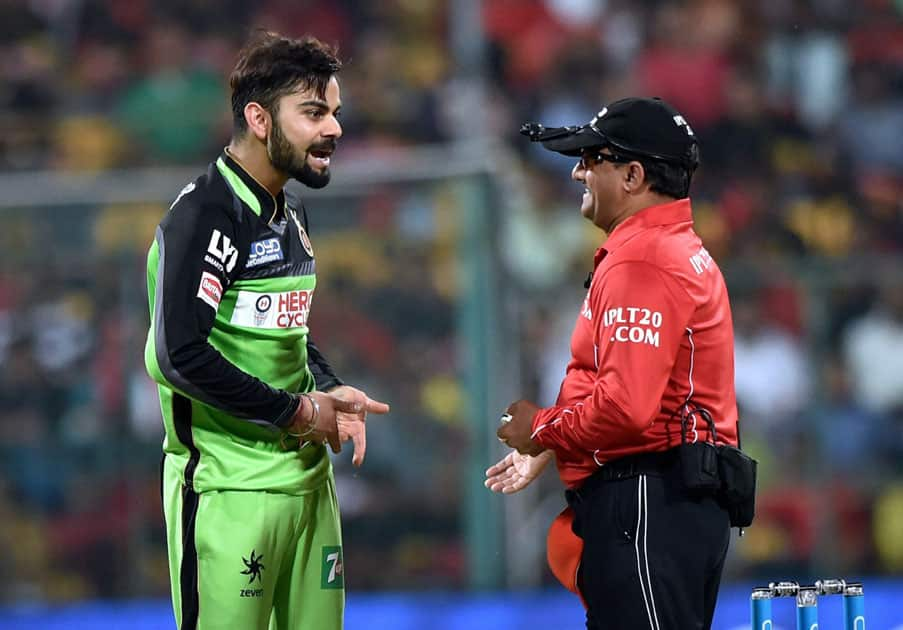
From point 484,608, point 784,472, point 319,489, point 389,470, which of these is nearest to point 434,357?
point 389,470

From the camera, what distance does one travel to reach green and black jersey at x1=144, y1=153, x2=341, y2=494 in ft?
12.4

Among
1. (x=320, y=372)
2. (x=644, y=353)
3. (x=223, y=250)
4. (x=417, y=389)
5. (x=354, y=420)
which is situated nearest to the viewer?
(x=644, y=353)

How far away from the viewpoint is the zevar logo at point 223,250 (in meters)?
3.82

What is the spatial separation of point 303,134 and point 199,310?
568 mm

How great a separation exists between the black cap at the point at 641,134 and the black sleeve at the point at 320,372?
37.7 inches

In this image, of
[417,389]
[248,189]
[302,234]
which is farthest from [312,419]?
[417,389]

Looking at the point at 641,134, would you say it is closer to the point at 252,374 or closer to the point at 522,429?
the point at 522,429

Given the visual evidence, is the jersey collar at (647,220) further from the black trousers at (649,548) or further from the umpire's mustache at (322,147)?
the umpire's mustache at (322,147)

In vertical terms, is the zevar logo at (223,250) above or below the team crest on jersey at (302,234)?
below

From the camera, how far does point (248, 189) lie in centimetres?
398

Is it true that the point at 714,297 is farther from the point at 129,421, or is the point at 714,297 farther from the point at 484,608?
the point at 129,421

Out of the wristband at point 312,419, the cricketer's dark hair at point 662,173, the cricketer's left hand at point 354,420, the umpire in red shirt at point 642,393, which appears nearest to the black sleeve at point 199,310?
the wristband at point 312,419

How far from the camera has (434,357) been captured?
25.7 feet

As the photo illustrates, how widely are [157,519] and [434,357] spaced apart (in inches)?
66.7
